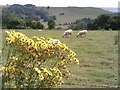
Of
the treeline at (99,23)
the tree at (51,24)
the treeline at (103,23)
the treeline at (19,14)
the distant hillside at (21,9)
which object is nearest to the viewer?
the distant hillside at (21,9)

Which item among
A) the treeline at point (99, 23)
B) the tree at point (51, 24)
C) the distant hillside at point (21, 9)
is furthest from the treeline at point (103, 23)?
the distant hillside at point (21, 9)

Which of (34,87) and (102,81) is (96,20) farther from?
(34,87)

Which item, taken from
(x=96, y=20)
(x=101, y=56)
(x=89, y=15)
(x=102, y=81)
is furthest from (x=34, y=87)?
(x=89, y=15)

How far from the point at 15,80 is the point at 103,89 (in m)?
2.21

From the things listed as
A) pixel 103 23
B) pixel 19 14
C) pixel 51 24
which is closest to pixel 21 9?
pixel 19 14

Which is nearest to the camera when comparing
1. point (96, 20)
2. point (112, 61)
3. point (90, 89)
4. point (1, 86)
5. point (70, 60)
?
point (70, 60)

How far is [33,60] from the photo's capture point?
312 cm

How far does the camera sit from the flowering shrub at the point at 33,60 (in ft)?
9.96

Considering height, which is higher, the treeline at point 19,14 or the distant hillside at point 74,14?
the treeline at point 19,14

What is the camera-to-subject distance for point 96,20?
74.8ft

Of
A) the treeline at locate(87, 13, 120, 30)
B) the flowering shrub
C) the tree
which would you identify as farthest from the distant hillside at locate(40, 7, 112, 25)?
the flowering shrub

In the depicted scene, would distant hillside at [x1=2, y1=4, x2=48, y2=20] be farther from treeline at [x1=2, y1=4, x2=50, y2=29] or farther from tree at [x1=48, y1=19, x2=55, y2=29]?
tree at [x1=48, y1=19, x2=55, y2=29]

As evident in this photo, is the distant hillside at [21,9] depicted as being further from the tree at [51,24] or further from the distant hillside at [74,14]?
the distant hillside at [74,14]

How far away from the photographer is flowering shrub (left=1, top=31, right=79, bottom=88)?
304cm
